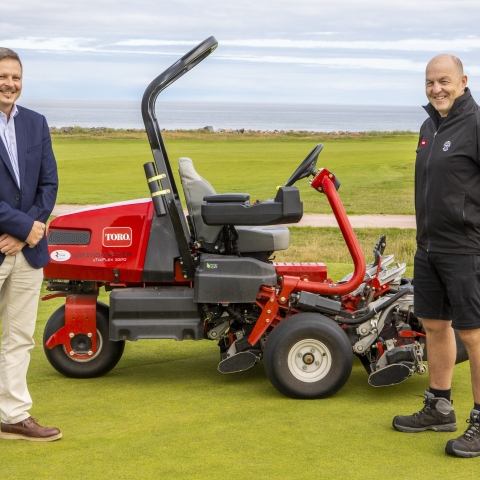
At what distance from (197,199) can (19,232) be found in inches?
59.9

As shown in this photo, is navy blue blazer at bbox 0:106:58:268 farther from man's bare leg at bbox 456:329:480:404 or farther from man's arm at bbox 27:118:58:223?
man's bare leg at bbox 456:329:480:404

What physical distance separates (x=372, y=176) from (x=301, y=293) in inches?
814

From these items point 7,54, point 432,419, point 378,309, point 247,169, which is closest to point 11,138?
point 7,54

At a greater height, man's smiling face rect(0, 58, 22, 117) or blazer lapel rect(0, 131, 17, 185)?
man's smiling face rect(0, 58, 22, 117)

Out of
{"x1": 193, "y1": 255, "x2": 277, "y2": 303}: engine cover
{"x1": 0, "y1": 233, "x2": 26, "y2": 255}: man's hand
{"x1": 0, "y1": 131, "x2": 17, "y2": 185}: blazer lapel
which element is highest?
{"x1": 0, "y1": 131, "x2": 17, "y2": 185}: blazer lapel

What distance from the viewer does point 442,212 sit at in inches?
165

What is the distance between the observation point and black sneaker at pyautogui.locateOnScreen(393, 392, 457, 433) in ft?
14.8

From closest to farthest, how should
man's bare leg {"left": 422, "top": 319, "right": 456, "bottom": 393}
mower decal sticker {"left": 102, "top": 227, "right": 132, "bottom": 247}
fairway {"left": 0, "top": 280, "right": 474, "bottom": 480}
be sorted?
fairway {"left": 0, "top": 280, "right": 474, "bottom": 480} < man's bare leg {"left": 422, "top": 319, "right": 456, "bottom": 393} < mower decal sticker {"left": 102, "top": 227, "right": 132, "bottom": 247}

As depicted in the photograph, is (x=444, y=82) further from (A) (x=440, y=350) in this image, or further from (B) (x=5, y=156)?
(B) (x=5, y=156)

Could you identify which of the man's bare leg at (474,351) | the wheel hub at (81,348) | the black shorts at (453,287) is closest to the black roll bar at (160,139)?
the wheel hub at (81,348)

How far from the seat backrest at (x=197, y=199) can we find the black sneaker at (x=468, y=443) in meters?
1.98

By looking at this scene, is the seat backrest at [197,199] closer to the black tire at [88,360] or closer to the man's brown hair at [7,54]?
the black tire at [88,360]

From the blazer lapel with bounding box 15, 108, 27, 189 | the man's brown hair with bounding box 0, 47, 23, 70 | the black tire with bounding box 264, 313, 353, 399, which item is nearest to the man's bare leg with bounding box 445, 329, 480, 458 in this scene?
the black tire with bounding box 264, 313, 353, 399

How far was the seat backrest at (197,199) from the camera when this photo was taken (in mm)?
5410
